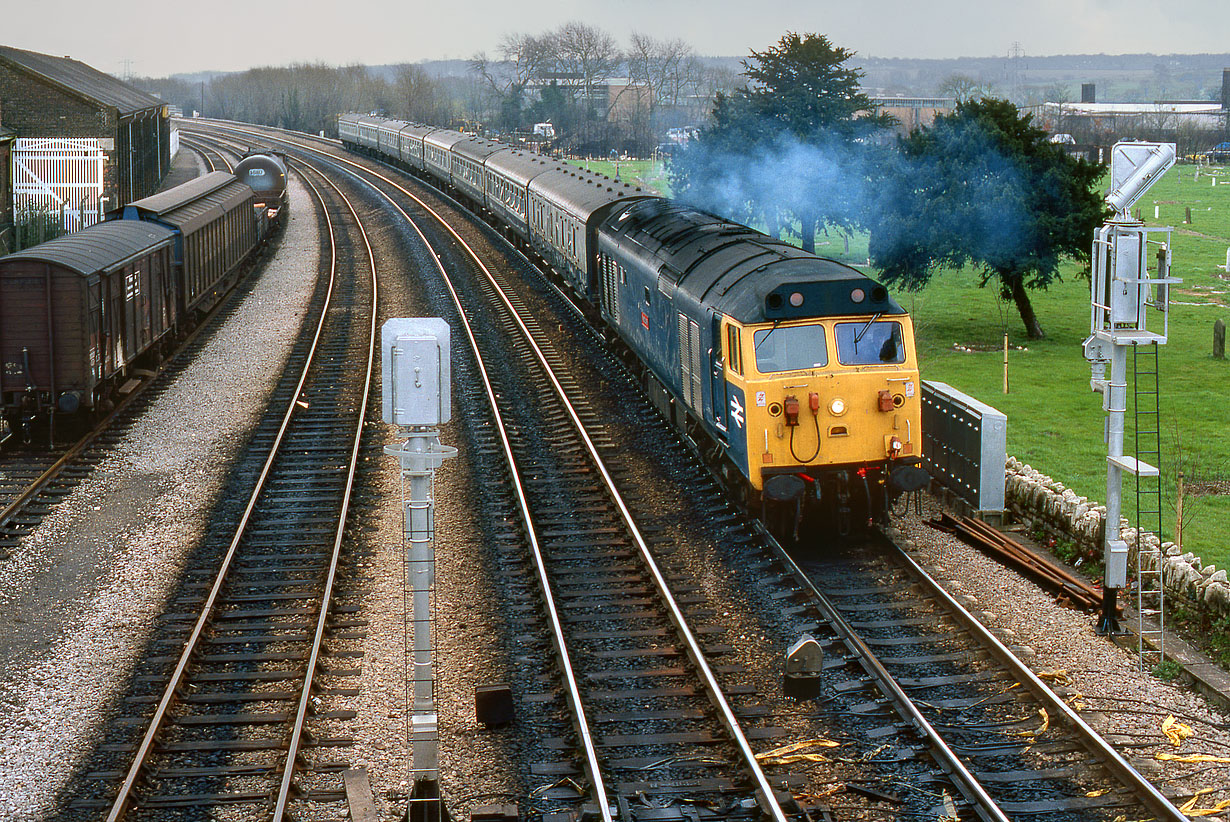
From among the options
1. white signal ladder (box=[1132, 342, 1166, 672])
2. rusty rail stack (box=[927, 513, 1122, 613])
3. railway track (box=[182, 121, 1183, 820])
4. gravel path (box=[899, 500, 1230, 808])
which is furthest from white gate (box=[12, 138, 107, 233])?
white signal ladder (box=[1132, 342, 1166, 672])

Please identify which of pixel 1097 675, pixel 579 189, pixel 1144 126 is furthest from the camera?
pixel 1144 126

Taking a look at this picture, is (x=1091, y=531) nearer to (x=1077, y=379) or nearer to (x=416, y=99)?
(x=1077, y=379)

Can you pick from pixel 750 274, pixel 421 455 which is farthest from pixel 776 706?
pixel 750 274

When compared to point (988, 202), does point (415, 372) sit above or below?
below

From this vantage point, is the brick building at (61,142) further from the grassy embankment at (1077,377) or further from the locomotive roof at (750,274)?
the locomotive roof at (750,274)

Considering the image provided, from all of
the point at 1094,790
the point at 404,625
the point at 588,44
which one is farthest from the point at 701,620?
the point at 588,44

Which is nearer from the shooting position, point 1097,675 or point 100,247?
point 1097,675

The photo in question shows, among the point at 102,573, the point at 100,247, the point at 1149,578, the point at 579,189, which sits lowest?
the point at 102,573

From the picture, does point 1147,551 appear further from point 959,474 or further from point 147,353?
point 147,353

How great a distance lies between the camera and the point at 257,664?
1248 centimetres

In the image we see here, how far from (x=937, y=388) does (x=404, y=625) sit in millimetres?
8577

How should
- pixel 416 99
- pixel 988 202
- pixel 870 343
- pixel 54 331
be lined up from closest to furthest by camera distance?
1. pixel 870 343
2. pixel 54 331
3. pixel 988 202
4. pixel 416 99

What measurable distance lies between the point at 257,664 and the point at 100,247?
12833 mm

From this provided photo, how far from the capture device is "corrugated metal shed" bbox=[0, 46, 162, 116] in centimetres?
4447
